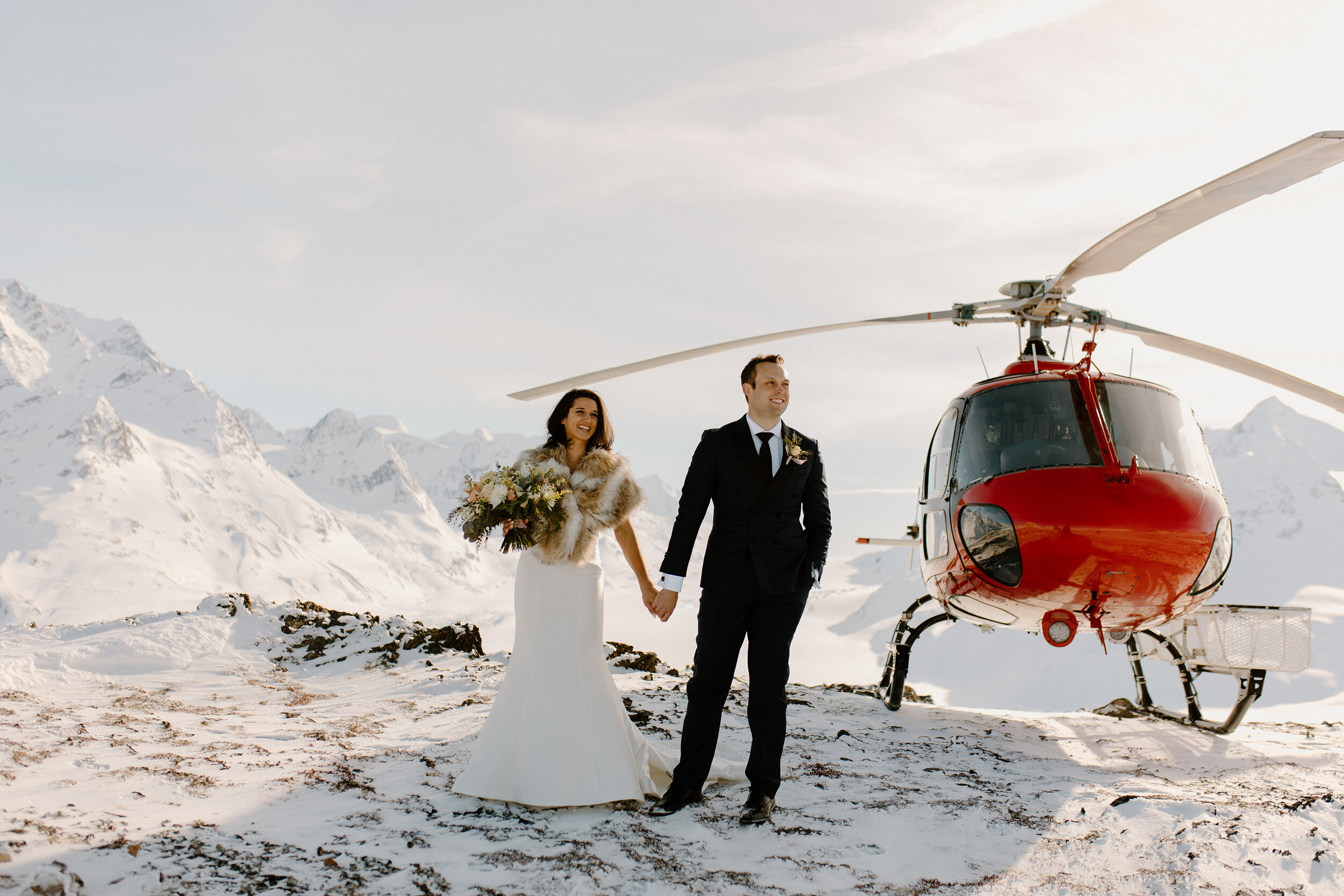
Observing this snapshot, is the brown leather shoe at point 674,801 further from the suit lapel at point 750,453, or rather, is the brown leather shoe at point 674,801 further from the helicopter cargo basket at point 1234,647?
the helicopter cargo basket at point 1234,647

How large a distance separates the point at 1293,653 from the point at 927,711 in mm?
3211

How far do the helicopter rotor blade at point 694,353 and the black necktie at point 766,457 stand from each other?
1.96 meters

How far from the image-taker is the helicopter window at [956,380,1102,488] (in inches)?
223

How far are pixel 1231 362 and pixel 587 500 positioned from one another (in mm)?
5518

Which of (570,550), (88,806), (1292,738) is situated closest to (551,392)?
(570,550)

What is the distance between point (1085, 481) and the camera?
536cm

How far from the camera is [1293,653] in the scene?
7102 millimetres

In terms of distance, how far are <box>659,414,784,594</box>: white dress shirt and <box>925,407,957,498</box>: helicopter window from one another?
8.11 ft

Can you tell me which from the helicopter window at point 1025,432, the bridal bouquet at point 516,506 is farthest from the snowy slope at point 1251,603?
the bridal bouquet at point 516,506

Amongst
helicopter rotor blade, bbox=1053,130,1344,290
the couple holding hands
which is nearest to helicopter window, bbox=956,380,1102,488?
helicopter rotor blade, bbox=1053,130,1344,290

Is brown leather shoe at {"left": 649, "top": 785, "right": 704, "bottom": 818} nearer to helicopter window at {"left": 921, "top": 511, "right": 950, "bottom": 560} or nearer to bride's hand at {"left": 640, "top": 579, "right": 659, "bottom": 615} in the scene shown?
bride's hand at {"left": 640, "top": 579, "right": 659, "bottom": 615}

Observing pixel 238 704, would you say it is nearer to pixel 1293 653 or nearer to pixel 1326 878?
pixel 1326 878

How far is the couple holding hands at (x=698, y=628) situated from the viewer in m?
4.36

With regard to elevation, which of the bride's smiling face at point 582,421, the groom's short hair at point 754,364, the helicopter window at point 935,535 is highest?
the groom's short hair at point 754,364
